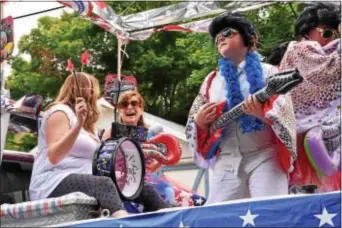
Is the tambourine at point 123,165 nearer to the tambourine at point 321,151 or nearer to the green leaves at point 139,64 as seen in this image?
the tambourine at point 321,151

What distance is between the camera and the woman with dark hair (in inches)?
142

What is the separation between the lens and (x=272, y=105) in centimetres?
334

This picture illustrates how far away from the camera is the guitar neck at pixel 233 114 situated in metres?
3.25

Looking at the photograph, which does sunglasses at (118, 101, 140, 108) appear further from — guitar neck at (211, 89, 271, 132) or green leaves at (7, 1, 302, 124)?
green leaves at (7, 1, 302, 124)

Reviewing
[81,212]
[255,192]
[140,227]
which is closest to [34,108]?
[81,212]

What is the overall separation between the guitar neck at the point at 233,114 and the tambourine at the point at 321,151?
0.44 m

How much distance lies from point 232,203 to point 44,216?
32.4 inches

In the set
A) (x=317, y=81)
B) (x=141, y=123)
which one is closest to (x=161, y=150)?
(x=141, y=123)

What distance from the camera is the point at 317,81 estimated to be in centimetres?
362

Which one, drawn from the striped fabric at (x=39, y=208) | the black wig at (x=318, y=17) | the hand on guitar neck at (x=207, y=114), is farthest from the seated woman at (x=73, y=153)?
the black wig at (x=318, y=17)

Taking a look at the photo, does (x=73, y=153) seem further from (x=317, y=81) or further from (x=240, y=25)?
(x=317, y=81)

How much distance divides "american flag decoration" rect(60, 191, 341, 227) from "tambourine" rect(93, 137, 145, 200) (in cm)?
88

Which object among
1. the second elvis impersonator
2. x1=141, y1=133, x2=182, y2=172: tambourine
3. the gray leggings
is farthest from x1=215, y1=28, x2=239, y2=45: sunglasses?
the gray leggings

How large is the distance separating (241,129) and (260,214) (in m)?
1.28
